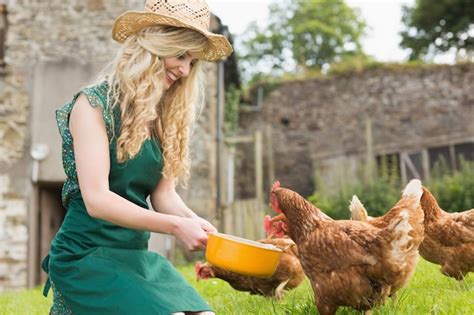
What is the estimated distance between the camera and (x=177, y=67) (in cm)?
321

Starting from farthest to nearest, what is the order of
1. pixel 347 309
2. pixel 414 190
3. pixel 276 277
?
pixel 276 277 → pixel 347 309 → pixel 414 190

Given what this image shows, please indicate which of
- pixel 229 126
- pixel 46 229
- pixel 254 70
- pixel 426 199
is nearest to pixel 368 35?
pixel 254 70

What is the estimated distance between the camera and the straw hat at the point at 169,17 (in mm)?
3115

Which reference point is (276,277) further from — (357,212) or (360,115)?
(360,115)

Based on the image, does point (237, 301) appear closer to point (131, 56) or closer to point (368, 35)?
point (131, 56)

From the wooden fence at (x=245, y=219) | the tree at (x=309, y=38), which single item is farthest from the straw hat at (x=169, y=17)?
the tree at (x=309, y=38)

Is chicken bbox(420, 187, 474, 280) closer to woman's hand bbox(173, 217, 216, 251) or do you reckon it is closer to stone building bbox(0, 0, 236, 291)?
woman's hand bbox(173, 217, 216, 251)

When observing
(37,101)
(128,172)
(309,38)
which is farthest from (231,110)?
(309,38)

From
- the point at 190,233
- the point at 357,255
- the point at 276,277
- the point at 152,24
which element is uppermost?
the point at 152,24

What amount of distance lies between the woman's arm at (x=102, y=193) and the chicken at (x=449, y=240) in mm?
2181

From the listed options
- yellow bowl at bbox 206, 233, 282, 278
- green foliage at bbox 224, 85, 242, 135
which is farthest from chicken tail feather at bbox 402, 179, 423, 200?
green foliage at bbox 224, 85, 242, 135

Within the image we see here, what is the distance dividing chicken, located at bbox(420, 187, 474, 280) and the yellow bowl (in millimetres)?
1926

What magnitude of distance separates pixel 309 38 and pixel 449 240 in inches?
1313

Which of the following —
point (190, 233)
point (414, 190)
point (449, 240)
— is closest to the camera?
point (190, 233)
